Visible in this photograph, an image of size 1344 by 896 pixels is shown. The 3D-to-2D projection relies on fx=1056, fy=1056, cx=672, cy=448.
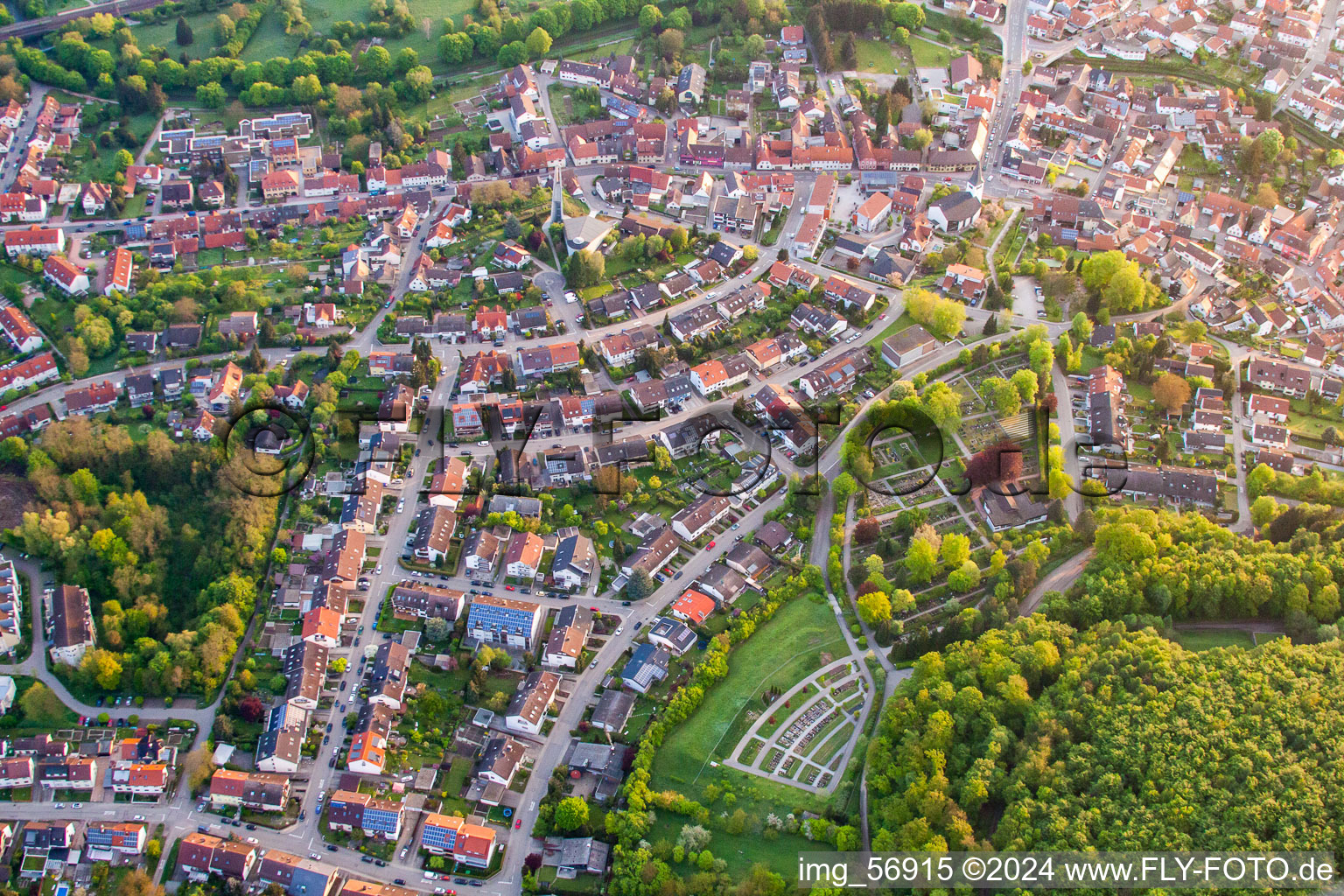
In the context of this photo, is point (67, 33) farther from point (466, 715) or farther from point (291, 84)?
point (466, 715)

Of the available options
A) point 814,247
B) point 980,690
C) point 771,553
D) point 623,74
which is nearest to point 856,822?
point 980,690

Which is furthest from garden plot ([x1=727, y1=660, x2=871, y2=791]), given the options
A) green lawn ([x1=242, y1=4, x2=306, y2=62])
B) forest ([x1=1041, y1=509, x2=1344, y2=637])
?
green lawn ([x1=242, y1=4, x2=306, y2=62])

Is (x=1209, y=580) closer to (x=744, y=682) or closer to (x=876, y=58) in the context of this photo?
(x=744, y=682)

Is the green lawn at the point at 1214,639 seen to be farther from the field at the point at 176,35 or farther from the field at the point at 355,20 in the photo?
the field at the point at 176,35

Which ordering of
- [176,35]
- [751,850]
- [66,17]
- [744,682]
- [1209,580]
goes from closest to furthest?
[751,850]
[1209,580]
[744,682]
[176,35]
[66,17]

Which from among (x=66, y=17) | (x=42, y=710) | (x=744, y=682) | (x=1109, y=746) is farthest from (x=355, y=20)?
(x=1109, y=746)

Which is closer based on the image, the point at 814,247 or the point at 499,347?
the point at 499,347
